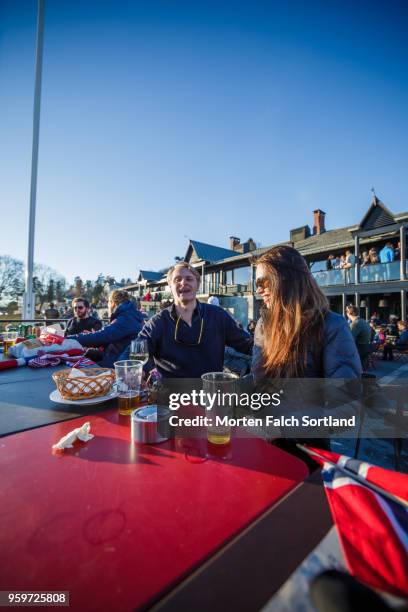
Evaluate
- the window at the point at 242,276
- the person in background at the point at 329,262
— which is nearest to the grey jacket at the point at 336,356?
the person in background at the point at 329,262

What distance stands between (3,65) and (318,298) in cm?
1105

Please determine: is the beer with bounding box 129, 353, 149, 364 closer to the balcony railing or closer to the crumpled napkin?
the crumpled napkin

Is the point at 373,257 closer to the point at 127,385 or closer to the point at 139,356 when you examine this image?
the point at 139,356

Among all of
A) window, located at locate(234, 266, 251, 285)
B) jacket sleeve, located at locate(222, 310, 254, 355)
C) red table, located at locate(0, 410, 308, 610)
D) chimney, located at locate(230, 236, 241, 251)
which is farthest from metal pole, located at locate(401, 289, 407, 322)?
chimney, located at locate(230, 236, 241, 251)

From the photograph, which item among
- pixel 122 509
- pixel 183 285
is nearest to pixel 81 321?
pixel 183 285

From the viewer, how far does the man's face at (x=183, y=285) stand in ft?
7.52

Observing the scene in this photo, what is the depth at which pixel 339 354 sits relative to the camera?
145cm

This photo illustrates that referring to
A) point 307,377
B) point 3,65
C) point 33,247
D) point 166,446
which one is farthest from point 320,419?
point 3,65

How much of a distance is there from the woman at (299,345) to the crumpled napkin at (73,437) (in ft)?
3.10

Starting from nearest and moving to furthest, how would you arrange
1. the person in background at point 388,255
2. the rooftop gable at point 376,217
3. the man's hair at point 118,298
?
the man's hair at point 118,298, the person in background at point 388,255, the rooftop gable at point 376,217

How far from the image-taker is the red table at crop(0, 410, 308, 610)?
18.9 inches

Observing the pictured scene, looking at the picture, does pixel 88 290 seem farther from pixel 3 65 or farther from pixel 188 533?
pixel 188 533

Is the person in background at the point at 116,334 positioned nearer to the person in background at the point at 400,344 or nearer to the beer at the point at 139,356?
the beer at the point at 139,356

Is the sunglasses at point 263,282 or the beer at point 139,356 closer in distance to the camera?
the beer at point 139,356
